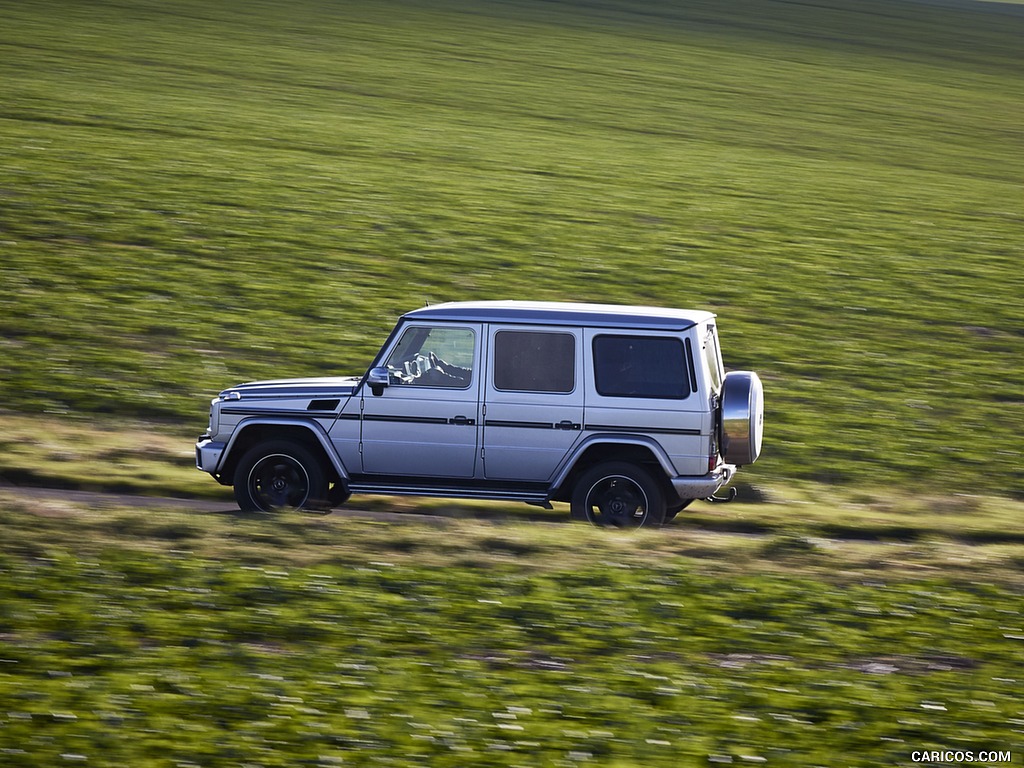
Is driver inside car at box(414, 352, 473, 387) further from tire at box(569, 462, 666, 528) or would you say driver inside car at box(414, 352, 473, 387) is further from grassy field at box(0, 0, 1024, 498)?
grassy field at box(0, 0, 1024, 498)

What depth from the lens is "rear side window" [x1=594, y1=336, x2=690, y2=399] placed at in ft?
31.5

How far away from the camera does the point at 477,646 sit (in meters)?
7.46

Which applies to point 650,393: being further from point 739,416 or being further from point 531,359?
point 531,359

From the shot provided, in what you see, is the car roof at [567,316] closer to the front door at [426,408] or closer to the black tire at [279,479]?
the front door at [426,408]

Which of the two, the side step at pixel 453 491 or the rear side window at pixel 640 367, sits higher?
the rear side window at pixel 640 367

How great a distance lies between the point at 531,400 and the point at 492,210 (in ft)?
45.7

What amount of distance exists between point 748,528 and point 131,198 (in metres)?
15.0

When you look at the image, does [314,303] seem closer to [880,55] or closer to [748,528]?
[748,528]

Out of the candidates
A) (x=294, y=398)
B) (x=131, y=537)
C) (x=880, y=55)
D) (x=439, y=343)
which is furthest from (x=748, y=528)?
(x=880, y=55)

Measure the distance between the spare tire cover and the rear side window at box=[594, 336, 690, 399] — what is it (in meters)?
0.37

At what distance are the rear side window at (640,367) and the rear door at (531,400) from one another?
197 millimetres

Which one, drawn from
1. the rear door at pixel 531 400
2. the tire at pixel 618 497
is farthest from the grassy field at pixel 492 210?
the rear door at pixel 531 400

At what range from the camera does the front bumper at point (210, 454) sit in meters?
9.87

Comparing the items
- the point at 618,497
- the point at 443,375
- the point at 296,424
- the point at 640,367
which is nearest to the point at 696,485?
the point at 618,497
